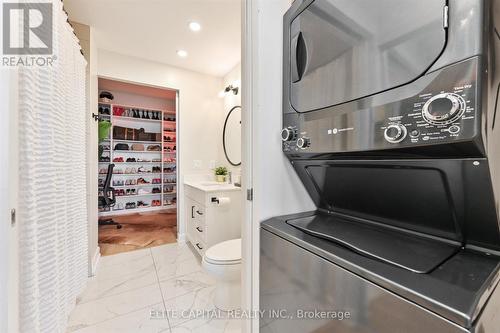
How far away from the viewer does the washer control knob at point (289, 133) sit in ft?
3.20

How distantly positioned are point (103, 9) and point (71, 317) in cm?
258

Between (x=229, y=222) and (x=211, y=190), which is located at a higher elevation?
(x=211, y=190)

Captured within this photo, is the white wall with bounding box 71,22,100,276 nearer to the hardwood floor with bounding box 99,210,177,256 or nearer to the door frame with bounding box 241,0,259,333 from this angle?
the hardwood floor with bounding box 99,210,177,256

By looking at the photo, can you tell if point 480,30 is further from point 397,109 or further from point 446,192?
point 446,192

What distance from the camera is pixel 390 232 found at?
0.85m

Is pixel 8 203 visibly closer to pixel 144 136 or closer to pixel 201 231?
pixel 201 231

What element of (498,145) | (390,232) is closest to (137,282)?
(390,232)

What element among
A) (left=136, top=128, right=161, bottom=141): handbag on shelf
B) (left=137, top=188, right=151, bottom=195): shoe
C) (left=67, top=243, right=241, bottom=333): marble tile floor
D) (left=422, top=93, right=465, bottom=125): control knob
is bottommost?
(left=67, top=243, right=241, bottom=333): marble tile floor

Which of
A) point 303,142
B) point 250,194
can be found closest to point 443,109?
point 303,142

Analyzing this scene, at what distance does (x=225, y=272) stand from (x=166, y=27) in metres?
2.42

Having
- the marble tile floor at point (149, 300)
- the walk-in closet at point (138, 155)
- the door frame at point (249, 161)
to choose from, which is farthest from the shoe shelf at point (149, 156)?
the door frame at point (249, 161)

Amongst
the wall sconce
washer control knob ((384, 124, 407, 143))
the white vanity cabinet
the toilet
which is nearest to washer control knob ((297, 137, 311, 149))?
washer control knob ((384, 124, 407, 143))

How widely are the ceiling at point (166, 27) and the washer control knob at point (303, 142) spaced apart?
1702mm

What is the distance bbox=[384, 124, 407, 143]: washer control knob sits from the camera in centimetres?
60
